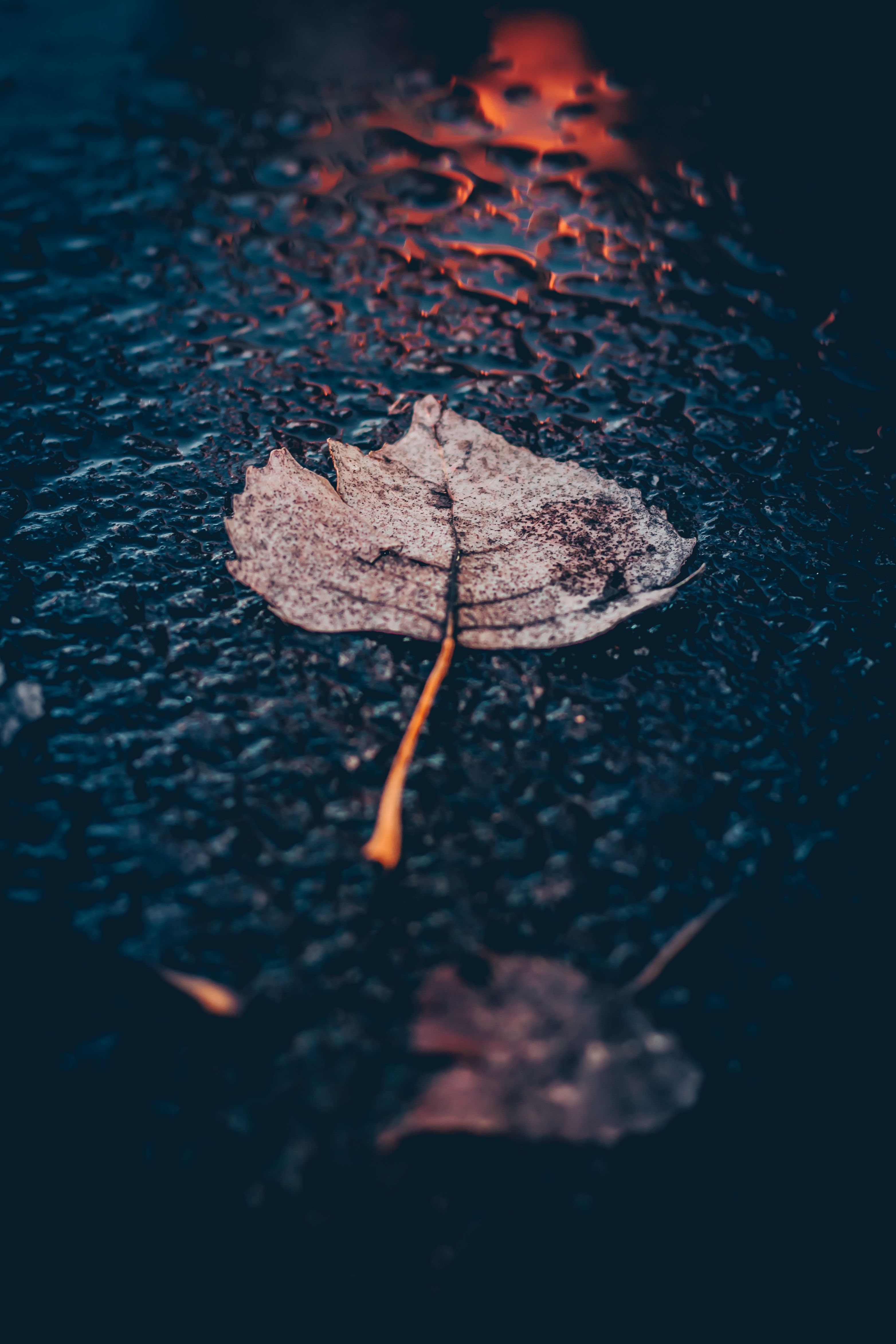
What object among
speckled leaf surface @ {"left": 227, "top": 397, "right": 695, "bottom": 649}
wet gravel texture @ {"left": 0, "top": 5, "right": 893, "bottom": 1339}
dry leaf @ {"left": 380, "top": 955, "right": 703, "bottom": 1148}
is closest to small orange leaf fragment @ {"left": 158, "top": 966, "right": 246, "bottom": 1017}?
wet gravel texture @ {"left": 0, "top": 5, "right": 893, "bottom": 1339}

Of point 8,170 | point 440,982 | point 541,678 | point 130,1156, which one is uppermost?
point 8,170

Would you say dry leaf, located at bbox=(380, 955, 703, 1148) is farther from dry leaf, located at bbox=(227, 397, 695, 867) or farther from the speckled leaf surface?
the speckled leaf surface

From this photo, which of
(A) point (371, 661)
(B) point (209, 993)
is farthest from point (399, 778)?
(B) point (209, 993)

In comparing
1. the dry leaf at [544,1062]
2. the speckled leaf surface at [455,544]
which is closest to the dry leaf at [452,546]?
the speckled leaf surface at [455,544]

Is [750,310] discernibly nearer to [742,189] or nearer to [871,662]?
[742,189]

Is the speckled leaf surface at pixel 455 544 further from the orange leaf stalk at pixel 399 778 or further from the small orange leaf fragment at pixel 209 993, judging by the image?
the small orange leaf fragment at pixel 209 993

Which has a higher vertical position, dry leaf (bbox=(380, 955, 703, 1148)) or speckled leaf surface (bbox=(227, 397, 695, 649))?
speckled leaf surface (bbox=(227, 397, 695, 649))

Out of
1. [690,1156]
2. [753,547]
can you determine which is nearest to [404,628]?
[753,547]

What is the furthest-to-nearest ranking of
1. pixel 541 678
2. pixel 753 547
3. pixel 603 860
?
pixel 753 547 < pixel 541 678 < pixel 603 860
